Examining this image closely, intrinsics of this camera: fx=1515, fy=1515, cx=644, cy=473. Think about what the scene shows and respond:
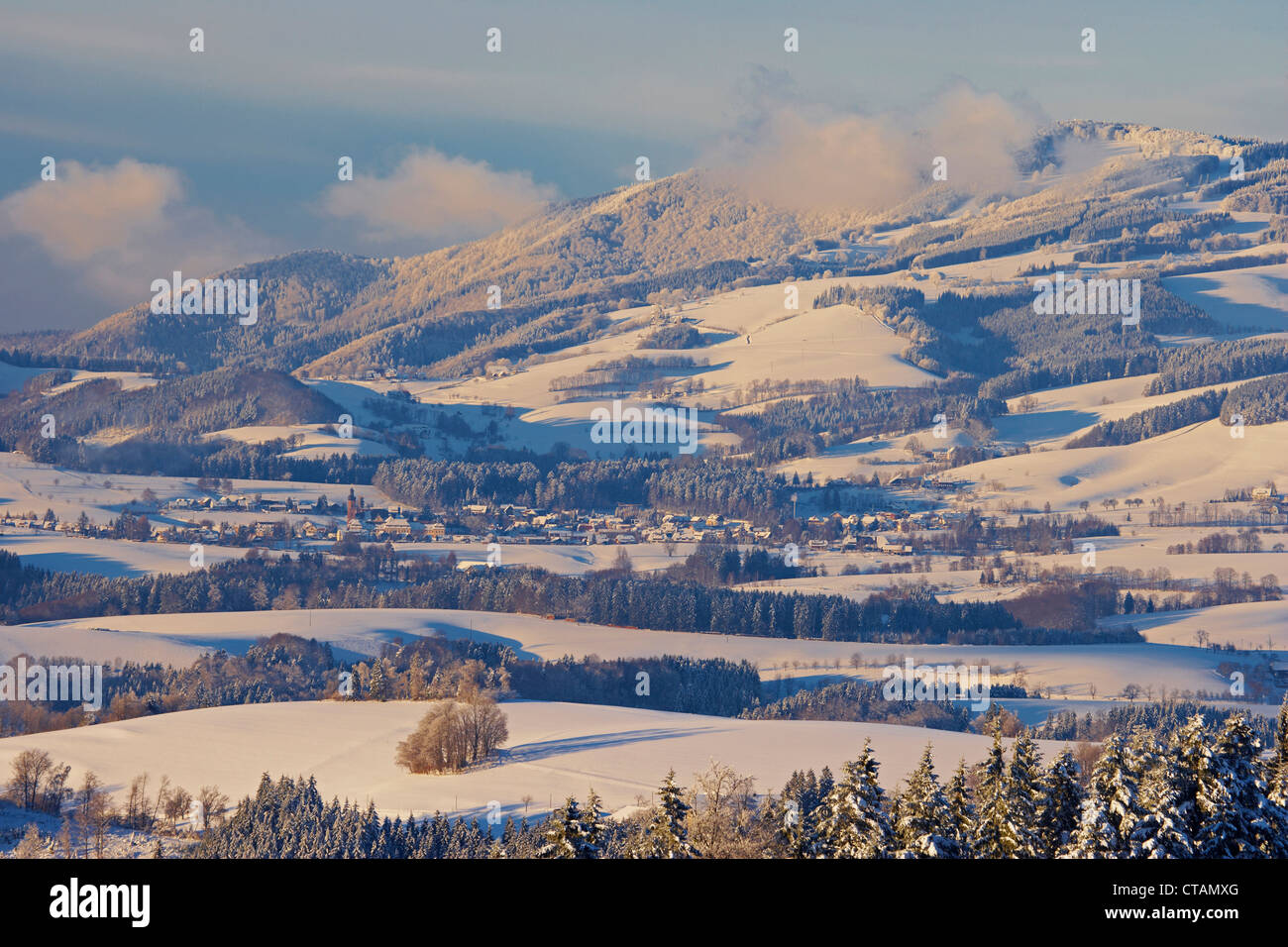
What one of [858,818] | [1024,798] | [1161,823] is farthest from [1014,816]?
[1161,823]

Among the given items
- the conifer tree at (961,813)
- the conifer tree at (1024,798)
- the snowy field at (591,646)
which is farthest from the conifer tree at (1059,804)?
the snowy field at (591,646)

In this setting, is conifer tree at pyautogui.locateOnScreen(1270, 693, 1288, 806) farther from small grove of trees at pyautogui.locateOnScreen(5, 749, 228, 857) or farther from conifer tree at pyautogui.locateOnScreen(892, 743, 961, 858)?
small grove of trees at pyautogui.locateOnScreen(5, 749, 228, 857)

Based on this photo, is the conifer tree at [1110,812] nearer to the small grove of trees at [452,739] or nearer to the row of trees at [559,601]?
the small grove of trees at [452,739]

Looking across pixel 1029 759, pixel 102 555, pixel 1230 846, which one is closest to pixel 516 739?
pixel 1029 759

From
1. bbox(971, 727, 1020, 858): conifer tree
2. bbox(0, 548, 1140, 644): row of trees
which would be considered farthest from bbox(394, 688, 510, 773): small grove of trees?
bbox(0, 548, 1140, 644): row of trees

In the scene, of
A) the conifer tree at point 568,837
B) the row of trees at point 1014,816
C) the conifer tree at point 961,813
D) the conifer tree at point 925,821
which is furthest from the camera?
the conifer tree at point 961,813
